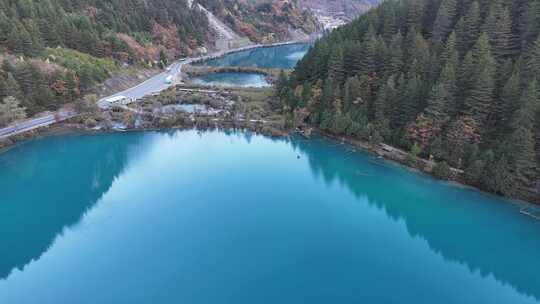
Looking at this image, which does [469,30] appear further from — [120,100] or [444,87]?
[120,100]

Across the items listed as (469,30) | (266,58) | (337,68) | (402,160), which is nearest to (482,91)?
(402,160)

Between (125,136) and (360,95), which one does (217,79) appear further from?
(360,95)

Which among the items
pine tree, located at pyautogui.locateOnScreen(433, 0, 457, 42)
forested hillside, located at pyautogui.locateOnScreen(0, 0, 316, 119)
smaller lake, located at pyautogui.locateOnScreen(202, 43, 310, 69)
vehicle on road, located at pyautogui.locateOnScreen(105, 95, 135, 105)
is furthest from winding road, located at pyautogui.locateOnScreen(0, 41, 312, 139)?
pine tree, located at pyautogui.locateOnScreen(433, 0, 457, 42)

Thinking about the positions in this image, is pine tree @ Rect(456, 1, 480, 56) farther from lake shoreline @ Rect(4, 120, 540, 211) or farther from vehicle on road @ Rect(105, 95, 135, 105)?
vehicle on road @ Rect(105, 95, 135, 105)

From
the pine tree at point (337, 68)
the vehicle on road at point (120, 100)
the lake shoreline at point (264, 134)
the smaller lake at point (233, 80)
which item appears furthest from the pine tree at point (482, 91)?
the vehicle on road at point (120, 100)

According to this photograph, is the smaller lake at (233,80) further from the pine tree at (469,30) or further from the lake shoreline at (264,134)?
the pine tree at (469,30)
